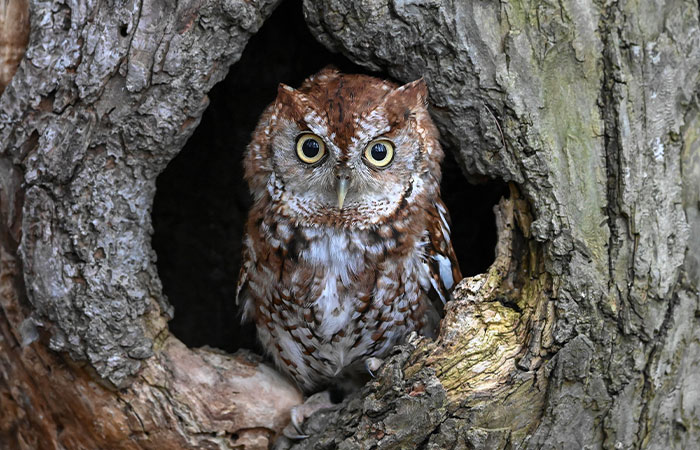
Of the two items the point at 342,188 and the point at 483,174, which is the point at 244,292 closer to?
the point at 342,188

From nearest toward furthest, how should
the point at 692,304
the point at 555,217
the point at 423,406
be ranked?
the point at 423,406
the point at 555,217
the point at 692,304

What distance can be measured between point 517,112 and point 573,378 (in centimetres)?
99

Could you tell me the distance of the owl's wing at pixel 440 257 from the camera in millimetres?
2586

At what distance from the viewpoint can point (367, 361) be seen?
2.53 metres

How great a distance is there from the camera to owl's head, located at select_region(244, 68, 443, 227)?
2223 millimetres

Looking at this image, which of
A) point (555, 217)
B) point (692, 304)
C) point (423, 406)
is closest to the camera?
point (423, 406)

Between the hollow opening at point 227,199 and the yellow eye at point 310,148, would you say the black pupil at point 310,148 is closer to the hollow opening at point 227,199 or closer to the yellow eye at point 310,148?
the yellow eye at point 310,148

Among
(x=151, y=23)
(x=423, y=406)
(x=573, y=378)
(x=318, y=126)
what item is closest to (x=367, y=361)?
(x=423, y=406)

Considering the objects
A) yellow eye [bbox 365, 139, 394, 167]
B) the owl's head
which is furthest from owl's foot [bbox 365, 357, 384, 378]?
yellow eye [bbox 365, 139, 394, 167]

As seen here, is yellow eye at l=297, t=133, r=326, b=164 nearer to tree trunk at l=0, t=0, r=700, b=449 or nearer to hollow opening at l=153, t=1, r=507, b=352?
tree trunk at l=0, t=0, r=700, b=449

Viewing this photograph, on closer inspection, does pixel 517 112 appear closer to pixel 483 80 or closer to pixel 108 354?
pixel 483 80

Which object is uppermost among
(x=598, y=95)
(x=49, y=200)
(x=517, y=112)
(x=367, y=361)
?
(x=598, y=95)

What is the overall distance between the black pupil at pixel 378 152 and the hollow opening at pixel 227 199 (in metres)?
0.97

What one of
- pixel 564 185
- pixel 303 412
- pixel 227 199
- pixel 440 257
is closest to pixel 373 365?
pixel 303 412
